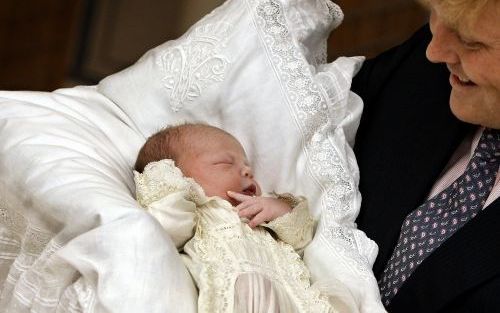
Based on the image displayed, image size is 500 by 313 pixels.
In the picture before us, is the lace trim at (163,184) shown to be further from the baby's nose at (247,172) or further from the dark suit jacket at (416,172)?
the dark suit jacket at (416,172)

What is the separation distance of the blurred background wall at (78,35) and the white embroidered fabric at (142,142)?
2.16 metres

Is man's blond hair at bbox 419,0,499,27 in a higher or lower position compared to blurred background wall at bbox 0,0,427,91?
higher

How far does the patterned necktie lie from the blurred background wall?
2553 mm

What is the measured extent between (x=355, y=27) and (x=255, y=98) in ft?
6.12

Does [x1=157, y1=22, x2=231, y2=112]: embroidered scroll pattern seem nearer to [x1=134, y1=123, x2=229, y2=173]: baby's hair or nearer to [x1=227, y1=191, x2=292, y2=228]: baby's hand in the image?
[x1=134, y1=123, x2=229, y2=173]: baby's hair

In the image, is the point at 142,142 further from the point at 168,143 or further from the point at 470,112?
the point at 470,112

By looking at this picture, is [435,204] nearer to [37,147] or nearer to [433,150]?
[433,150]

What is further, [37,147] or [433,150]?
[433,150]

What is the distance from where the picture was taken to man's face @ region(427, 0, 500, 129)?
4.79 ft

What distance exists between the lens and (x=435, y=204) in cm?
168

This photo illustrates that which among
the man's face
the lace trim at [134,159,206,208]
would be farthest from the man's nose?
the lace trim at [134,159,206,208]

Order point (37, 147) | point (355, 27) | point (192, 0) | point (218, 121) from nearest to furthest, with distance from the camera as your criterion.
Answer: point (37, 147)
point (218, 121)
point (355, 27)
point (192, 0)

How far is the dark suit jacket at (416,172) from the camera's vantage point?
154 centimetres

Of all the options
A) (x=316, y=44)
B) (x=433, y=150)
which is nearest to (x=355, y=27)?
(x=316, y=44)
